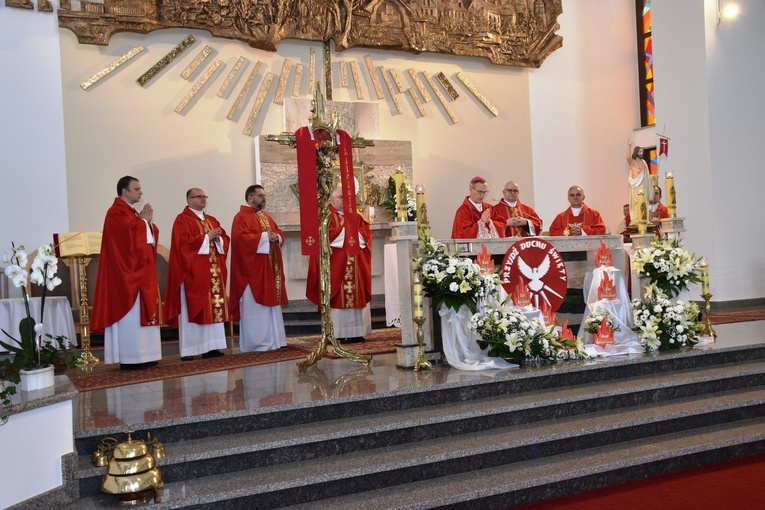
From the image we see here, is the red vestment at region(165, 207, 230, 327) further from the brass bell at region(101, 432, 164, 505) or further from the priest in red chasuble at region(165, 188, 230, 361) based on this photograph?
the brass bell at region(101, 432, 164, 505)

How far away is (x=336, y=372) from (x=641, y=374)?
8.69 feet

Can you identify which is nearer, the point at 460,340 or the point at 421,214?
the point at 460,340

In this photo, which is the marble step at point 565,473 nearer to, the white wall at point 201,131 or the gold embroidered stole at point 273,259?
the gold embroidered stole at point 273,259

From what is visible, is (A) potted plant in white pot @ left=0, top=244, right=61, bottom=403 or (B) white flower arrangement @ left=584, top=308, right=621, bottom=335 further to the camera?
(B) white flower arrangement @ left=584, top=308, right=621, bottom=335

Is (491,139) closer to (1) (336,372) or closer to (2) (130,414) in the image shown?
(1) (336,372)

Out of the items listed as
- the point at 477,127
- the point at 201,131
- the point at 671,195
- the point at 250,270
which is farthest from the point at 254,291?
the point at 477,127

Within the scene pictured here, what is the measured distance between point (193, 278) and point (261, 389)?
2.67 meters

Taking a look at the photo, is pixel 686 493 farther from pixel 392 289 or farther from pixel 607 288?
pixel 392 289

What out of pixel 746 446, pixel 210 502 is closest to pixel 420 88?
pixel 746 446

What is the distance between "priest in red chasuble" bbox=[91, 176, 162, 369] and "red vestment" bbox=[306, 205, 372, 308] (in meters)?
2.10

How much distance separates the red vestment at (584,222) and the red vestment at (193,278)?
14.2 feet

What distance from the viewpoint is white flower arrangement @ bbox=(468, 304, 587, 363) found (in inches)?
244

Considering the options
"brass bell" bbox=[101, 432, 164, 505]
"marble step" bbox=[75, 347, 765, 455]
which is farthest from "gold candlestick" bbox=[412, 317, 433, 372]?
"brass bell" bbox=[101, 432, 164, 505]

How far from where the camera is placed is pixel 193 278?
7.94 meters
